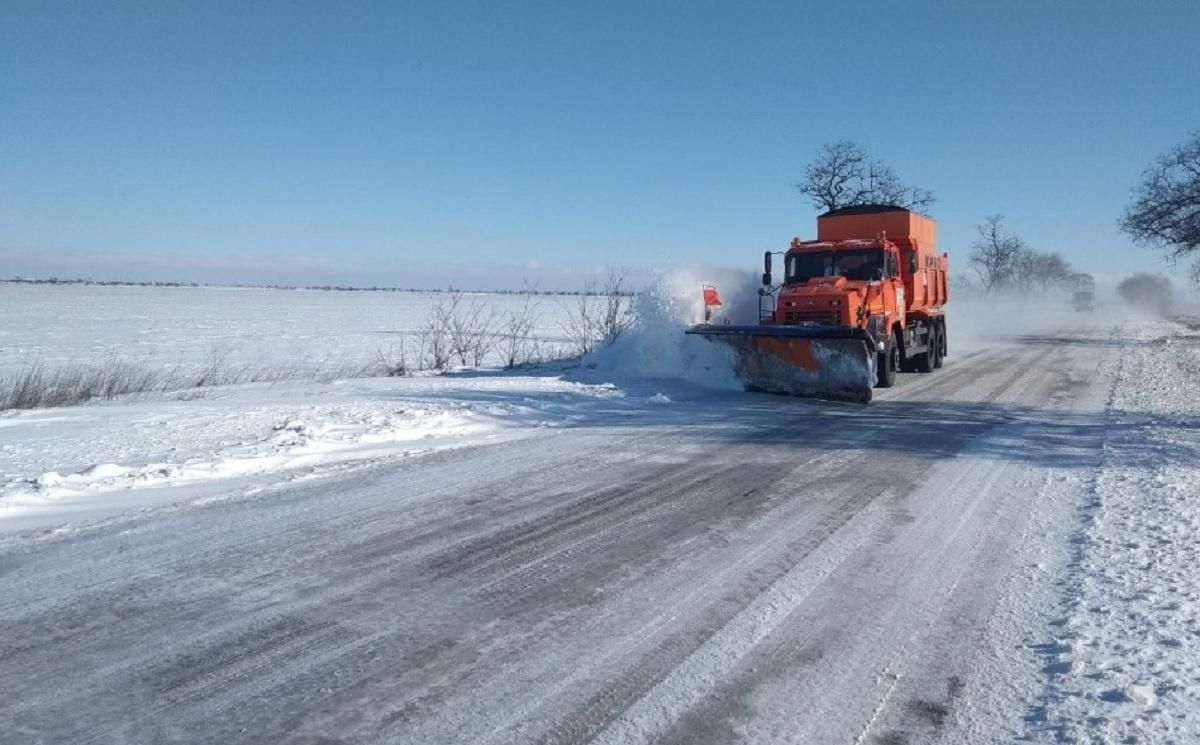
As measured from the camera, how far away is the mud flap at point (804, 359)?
1383 cm

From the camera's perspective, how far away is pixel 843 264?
657 inches

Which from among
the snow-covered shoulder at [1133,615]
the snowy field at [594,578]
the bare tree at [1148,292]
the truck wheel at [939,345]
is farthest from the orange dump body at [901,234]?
the bare tree at [1148,292]

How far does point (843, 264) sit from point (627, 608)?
43.0 ft

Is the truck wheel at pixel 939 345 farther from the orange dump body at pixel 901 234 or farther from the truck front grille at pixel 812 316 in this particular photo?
the truck front grille at pixel 812 316

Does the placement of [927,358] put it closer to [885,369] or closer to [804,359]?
[885,369]

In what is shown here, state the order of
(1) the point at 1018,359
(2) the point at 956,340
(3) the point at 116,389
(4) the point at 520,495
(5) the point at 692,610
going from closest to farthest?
(5) the point at 692,610
(4) the point at 520,495
(3) the point at 116,389
(1) the point at 1018,359
(2) the point at 956,340

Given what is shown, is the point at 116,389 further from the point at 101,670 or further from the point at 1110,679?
the point at 1110,679

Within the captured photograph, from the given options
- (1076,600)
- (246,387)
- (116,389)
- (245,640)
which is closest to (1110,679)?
(1076,600)

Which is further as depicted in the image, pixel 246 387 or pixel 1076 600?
pixel 246 387

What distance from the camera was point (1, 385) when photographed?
16.5m

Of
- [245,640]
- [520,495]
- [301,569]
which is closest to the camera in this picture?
[245,640]

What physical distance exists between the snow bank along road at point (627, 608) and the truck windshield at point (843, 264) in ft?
26.7

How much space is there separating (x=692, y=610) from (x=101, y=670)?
9.45ft

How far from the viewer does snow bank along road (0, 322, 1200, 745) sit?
11.8 ft
